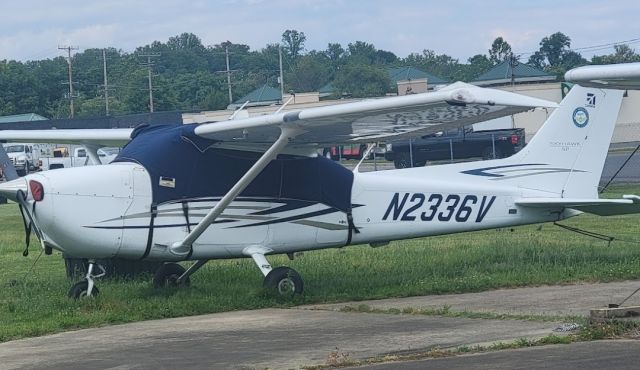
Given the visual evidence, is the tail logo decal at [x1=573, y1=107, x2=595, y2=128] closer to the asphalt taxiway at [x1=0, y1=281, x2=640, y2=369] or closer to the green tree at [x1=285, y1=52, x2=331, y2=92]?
the asphalt taxiway at [x1=0, y1=281, x2=640, y2=369]

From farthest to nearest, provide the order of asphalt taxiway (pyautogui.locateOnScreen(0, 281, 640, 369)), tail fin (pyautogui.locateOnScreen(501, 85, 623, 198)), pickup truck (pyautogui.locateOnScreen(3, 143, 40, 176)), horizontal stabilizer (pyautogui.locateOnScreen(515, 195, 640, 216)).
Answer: pickup truck (pyautogui.locateOnScreen(3, 143, 40, 176)) → tail fin (pyautogui.locateOnScreen(501, 85, 623, 198)) → horizontal stabilizer (pyautogui.locateOnScreen(515, 195, 640, 216)) → asphalt taxiway (pyautogui.locateOnScreen(0, 281, 640, 369))

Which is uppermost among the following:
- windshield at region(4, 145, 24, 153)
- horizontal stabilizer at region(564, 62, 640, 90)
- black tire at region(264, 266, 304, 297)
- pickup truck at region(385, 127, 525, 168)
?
horizontal stabilizer at region(564, 62, 640, 90)

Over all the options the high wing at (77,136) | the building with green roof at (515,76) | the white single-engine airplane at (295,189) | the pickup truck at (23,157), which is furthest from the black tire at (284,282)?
the building with green roof at (515,76)

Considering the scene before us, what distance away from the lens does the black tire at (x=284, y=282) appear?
1234 cm

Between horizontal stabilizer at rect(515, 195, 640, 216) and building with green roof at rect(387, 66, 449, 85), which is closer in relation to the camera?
horizontal stabilizer at rect(515, 195, 640, 216)

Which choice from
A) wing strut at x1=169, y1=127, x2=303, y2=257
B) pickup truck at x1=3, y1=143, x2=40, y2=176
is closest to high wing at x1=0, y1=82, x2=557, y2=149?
wing strut at x1=169, y1=127, x2=303, y2=257

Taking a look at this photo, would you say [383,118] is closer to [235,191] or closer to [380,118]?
[380,118]

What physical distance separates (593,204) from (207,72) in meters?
105

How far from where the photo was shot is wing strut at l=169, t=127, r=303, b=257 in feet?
38.7

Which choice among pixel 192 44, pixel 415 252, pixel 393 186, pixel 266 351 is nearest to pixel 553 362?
pixel 266 351

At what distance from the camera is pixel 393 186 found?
13758 millimetres

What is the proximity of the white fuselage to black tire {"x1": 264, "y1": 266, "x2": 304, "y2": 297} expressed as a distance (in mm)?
613

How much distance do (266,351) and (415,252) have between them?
736 cm

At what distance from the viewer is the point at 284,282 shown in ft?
40.7
